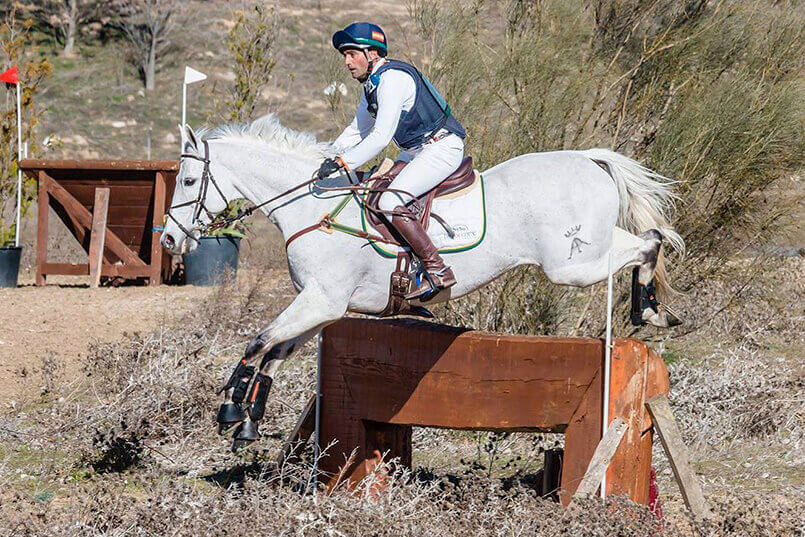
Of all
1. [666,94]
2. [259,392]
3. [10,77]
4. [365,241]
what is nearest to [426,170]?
[365,241]

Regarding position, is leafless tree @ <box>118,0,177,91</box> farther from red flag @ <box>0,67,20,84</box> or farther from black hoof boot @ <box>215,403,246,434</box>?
black hoof boot @ <box>215,403,246,434</box>

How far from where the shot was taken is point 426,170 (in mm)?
5727

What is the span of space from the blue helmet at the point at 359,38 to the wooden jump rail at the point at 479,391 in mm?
1475

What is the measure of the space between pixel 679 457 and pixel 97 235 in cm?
969

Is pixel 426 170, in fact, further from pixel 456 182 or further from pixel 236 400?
pixel 236 400

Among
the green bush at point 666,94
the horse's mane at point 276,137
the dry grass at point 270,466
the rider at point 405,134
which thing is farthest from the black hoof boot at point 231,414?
the green bush at point 666,94

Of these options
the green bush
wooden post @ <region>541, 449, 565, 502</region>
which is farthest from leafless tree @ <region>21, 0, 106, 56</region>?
wooden post @ <region>541, 449, 565, 502</region>

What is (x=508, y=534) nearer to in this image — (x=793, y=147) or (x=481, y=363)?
(x=481, y=363)

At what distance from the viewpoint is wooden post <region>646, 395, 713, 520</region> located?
5.02 meters

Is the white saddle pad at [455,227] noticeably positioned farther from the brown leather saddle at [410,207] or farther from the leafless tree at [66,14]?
the leafless tree at [66,14]

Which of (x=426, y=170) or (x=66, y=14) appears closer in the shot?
(x=426, y=170)

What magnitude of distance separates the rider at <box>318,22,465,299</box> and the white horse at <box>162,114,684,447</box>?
0.65 ft

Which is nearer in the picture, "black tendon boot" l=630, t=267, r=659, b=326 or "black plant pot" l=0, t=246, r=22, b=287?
"black tendon boot" l=630, t=267, r=659, b=326

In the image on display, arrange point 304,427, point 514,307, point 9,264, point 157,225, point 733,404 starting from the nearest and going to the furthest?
point 304,427 → point 733,404 → point 514,307 → point 9,264 → point 157,225
